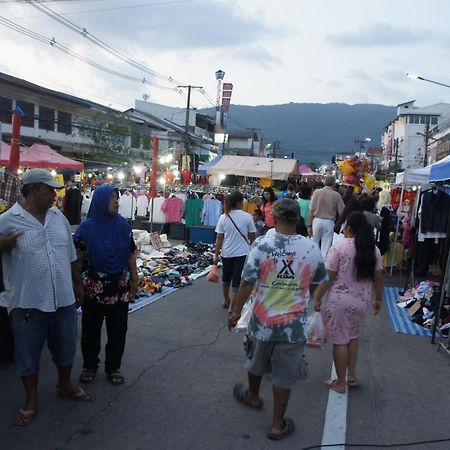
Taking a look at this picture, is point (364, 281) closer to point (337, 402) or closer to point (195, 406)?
point (337, 402)

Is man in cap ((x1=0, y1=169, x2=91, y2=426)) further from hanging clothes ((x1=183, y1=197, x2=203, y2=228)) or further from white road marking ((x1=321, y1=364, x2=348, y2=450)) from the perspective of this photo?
hanging clothes ((x1=183, y1=197, x2=203, y2=228))

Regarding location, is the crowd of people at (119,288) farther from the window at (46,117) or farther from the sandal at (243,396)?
the window at (46,117)

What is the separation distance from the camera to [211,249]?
1227 cm

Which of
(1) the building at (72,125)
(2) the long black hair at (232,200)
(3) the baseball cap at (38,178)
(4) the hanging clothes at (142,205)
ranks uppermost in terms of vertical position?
(1) the building at (72,125)

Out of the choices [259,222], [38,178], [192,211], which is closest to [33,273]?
[38,178]

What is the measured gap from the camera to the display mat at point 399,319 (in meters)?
6.45

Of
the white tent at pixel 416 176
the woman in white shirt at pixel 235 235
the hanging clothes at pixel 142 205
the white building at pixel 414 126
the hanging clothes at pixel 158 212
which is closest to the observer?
the woman in white shirt at pixel 235 235

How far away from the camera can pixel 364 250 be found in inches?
167

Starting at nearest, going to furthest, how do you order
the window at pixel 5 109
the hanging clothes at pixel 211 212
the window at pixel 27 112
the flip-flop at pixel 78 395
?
the flip-flop at pixel 78 395
the hanging clothes at pixel 211 212
the window at pixel 5 109
the window at pixel 27 112

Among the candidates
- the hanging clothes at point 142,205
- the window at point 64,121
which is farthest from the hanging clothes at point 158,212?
the window at point 64,121

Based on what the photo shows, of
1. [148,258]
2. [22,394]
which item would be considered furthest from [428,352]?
[148,258]

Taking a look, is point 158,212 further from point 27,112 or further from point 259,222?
point 27,112

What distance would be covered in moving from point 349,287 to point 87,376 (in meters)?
2.48

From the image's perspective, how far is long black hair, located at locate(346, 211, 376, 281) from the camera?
13.9 ft
